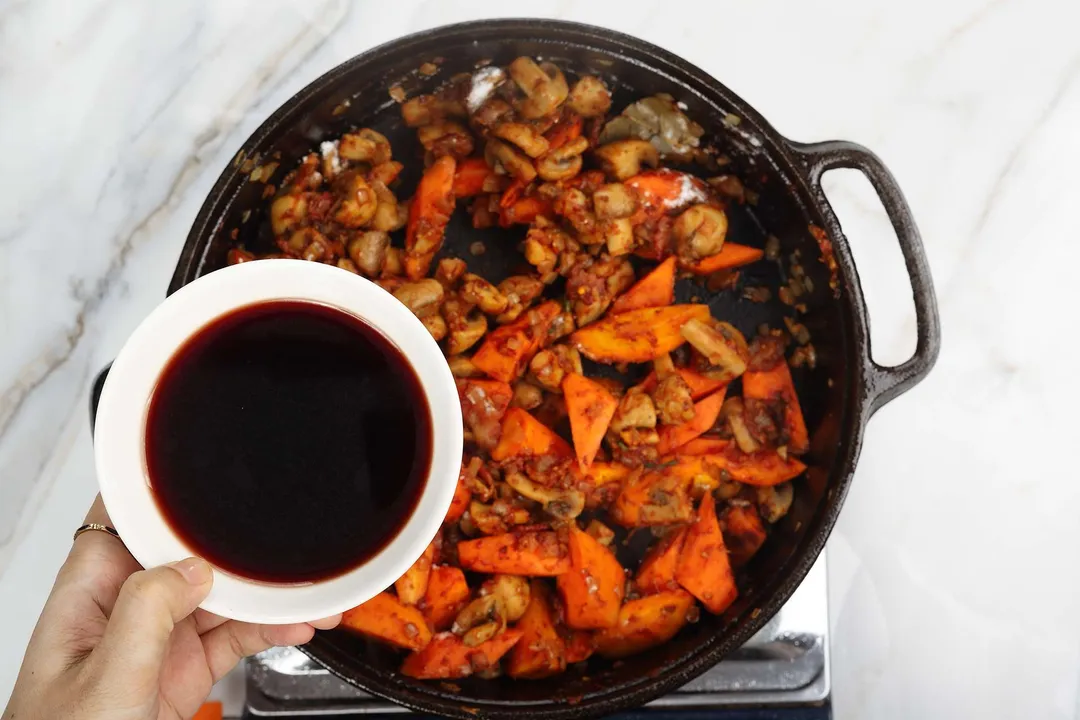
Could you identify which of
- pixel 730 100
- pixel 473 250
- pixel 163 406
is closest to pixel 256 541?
pixel 163 406

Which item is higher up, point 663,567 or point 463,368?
point 463,368

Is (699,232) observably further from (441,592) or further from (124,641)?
(124,641)

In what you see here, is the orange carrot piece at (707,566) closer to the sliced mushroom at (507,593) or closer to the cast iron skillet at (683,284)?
the cast iron skillet at (683,284)

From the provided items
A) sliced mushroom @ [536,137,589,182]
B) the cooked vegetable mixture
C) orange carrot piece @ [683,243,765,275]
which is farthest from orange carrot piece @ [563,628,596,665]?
sliced mushroom @ [536,137,589,182]

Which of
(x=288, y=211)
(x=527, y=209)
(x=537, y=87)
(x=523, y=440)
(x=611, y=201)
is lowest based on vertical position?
(x=523, y=440)

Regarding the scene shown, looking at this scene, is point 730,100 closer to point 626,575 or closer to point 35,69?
point 626,575

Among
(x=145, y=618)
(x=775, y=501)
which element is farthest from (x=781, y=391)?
(x=145, y=618)

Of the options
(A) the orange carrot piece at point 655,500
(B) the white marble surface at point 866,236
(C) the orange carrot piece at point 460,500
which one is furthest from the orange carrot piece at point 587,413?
(B) the white marble surface at point 866,236
